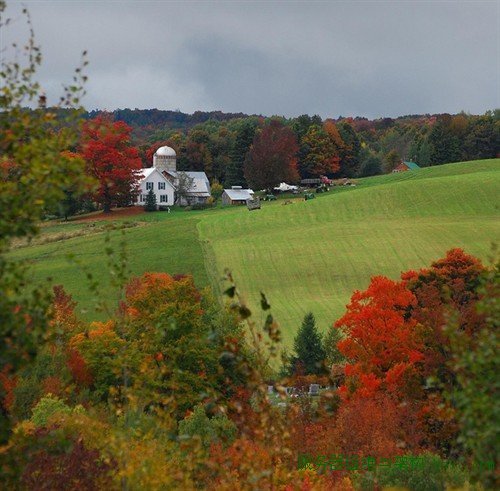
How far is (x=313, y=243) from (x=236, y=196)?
43721 mm

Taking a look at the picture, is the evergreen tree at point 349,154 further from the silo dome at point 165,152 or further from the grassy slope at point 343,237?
the grassy slope at point 343,237

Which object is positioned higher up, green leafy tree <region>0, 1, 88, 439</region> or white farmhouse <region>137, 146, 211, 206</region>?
white farmhouse <region>137, 146, 211, 206</region>

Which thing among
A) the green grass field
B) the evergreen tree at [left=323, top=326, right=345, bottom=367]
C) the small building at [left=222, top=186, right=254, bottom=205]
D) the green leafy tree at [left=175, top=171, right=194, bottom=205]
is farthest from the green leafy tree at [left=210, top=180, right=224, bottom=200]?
the evergreen tree at [left=323, top=326, right=345, bottom=367]

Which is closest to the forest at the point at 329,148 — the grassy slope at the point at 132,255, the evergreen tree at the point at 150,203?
the evergreen tree at the point at 150,203

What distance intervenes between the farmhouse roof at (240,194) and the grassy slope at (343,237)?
22.1m

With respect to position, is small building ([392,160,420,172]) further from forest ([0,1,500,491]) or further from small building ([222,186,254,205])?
forest ([0,1,500,491])

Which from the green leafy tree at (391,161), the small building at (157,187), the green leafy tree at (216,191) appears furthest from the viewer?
the green leafy tree at (391,161)

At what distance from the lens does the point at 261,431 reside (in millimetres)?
9461

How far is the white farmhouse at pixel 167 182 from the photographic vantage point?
111656 mm

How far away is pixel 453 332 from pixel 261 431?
233cm

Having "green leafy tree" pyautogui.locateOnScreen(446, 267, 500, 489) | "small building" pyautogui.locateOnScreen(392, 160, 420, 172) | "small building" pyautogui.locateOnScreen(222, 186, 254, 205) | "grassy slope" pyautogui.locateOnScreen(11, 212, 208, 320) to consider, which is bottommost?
"green leafy tree" pyautogui.locateOnScreen(446, 267, 500, 489)

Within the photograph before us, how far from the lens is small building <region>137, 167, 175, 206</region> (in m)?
111

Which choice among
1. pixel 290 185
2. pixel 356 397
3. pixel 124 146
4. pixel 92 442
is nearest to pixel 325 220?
pixel 124 146

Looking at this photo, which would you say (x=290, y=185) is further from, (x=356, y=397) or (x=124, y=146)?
(x=356, y=397)
